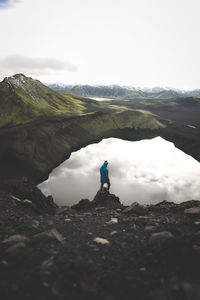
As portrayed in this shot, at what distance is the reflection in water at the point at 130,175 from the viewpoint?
3491 cm

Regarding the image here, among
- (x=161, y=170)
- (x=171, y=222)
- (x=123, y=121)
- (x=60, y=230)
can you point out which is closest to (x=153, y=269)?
(x=171, y=222)

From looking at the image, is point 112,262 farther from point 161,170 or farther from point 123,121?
point 123,121

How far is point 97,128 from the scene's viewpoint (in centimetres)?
9650

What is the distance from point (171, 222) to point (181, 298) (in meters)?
4.47

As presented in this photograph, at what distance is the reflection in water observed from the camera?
34906 millimetres

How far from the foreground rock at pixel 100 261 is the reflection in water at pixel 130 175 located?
78.5ft

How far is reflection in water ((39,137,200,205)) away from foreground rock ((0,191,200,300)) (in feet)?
78.5

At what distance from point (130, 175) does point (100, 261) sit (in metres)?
42.5

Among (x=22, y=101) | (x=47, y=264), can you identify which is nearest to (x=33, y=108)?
(x=22, y=101)

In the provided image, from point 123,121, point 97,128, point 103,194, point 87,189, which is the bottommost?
point 87,189

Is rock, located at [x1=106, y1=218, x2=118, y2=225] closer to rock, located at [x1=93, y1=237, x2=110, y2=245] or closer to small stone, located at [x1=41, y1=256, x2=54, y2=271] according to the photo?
rock, located at [x1=93, y1=237, x2=110, y2=245]

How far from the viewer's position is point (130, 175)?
47094 mm

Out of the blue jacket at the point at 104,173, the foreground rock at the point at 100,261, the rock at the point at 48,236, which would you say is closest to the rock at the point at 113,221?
the foreground rock at the point at 100,261

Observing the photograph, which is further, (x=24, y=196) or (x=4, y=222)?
(x=24, y=196)
